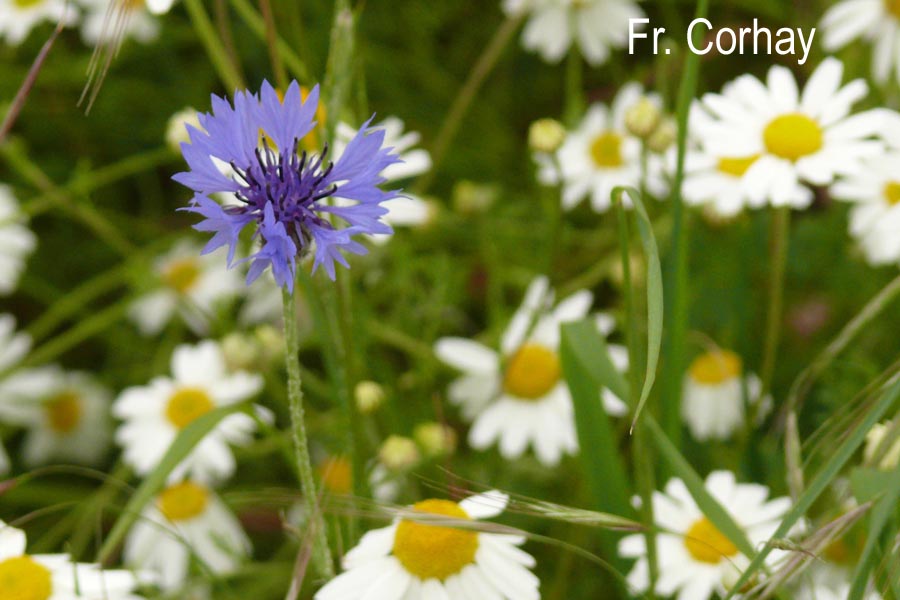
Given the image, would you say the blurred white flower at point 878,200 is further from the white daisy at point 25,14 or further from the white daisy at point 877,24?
the white daisy at point 25,14

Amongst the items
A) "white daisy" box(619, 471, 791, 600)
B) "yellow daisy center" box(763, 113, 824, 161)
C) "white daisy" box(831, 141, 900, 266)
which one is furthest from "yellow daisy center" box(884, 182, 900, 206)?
"white daisy" box(619, 471, 791, 600)

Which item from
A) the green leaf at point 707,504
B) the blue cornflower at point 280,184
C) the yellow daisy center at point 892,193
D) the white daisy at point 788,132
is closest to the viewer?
the blue cornflower at point 280,184

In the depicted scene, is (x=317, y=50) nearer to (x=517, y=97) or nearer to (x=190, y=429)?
(x=517, y=97)

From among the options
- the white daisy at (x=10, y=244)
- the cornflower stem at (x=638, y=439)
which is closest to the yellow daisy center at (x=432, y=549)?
the cornflower stem at (x=638, y=439)

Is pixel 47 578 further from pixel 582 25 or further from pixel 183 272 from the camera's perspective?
pixel 582 25

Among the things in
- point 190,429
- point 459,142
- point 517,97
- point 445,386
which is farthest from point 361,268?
point 190,429

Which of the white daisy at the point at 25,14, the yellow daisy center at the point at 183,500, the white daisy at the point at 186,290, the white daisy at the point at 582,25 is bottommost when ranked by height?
the yellow daisy center at the point at 183,500
